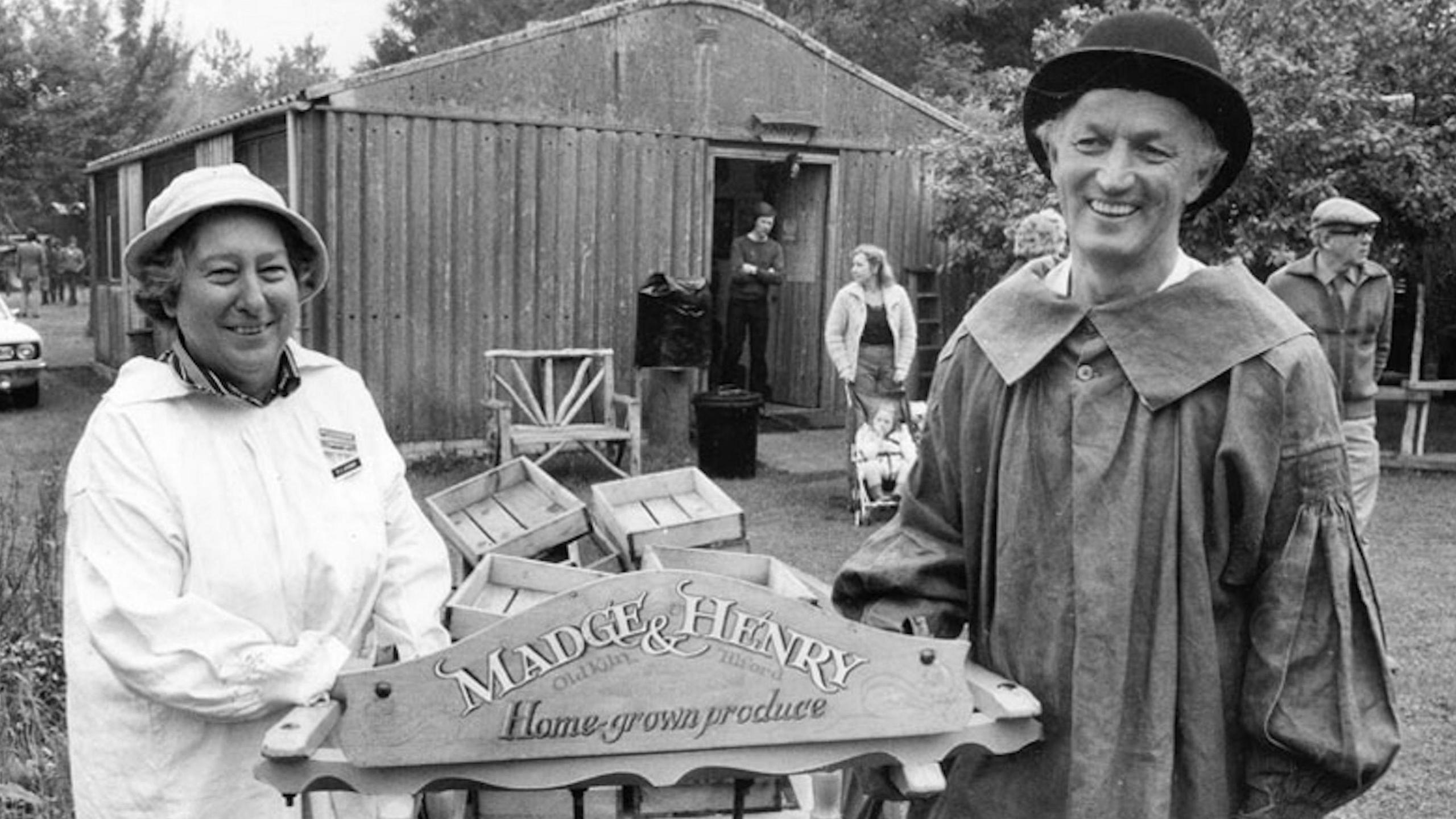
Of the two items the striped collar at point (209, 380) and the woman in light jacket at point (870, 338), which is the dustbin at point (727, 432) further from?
the striped collar at point (209, 380)

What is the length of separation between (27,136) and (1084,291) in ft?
88.3

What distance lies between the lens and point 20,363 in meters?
13.8

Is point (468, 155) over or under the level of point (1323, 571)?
over

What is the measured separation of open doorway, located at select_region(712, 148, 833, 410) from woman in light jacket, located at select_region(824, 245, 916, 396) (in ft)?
10.8

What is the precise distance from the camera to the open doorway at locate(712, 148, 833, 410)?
13.1 metres

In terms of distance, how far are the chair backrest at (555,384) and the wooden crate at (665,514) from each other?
5596 millimetres

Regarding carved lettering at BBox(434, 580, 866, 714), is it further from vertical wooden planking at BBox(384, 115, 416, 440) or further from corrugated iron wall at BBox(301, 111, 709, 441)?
vertical wooden planking at BBox(384, 115, 416, 440)

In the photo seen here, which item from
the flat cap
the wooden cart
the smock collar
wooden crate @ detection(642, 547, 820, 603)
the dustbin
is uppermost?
the flat cap

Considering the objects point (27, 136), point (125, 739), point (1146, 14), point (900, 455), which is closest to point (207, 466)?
point (125, 739)

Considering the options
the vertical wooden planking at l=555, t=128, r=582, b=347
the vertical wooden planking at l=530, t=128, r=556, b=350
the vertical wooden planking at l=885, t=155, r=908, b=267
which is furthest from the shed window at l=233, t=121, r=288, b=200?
the vertical wooden planking at l=885, t=155, r=908, b=267

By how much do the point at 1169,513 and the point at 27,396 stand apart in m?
14.8

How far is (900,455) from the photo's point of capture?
9.28 meters

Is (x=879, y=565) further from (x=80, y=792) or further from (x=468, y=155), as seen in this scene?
(x=468, y=155)

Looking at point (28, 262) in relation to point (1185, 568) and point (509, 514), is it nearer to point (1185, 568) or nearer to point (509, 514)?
point (509, 514)
